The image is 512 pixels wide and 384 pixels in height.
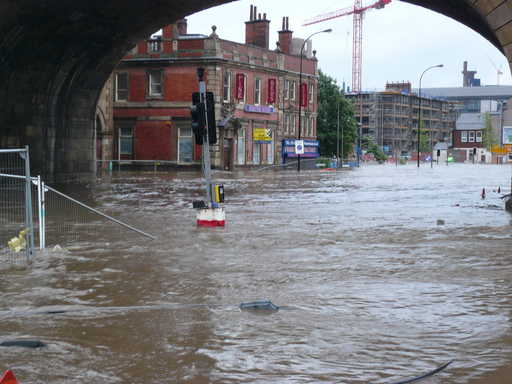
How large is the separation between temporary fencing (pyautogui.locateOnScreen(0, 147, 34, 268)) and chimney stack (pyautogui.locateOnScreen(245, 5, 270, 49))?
3916cm

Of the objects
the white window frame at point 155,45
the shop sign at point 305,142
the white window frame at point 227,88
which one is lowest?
the shop sign at point 305,142

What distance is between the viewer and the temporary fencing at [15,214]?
10.0m

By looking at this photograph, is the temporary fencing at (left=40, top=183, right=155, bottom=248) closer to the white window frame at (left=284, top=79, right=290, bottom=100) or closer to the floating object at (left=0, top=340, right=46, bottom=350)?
the floating object at (left=0, top=340, right=46, bottom=350)

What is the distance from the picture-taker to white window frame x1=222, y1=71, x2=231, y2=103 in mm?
54438

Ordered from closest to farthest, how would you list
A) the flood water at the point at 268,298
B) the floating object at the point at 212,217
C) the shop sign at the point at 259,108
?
1. the flood water at the point at 268,298
2. the floating object at the point at 212,217
3. the shop sign at the point at 259,108

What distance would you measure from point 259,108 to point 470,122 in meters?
100.0

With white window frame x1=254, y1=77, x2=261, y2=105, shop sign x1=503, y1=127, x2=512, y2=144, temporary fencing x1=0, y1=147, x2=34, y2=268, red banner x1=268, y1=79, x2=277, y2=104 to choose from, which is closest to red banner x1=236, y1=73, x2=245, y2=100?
white window frame x1=254, y1=77, x2=261, y2=105

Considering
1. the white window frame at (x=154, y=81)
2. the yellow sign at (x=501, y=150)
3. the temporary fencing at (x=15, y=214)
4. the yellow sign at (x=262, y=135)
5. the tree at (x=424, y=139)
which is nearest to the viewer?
the temporary fencing at (x=15, y=214)

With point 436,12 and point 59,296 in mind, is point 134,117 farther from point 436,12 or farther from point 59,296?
point 59,296

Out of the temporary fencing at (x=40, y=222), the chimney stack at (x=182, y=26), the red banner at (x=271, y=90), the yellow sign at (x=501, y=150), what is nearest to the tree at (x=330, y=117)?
the yellow sign at (x=501, y=150)

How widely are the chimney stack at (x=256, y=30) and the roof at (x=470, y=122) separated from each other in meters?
95.0

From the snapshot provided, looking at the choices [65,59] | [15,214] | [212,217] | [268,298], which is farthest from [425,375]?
[65,59]

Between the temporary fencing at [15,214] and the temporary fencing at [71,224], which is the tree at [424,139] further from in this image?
the temporary fencing at [71,224]

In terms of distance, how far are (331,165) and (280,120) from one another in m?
8.98
